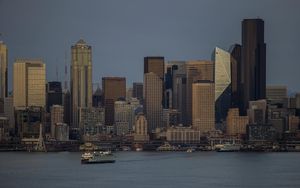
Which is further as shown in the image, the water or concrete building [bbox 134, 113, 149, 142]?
concrete building [bbox 134, 113, 149, 142]

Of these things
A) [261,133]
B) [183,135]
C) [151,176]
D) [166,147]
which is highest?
[261,133]

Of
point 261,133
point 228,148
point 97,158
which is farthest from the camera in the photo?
point 261,133

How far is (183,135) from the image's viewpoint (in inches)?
3866

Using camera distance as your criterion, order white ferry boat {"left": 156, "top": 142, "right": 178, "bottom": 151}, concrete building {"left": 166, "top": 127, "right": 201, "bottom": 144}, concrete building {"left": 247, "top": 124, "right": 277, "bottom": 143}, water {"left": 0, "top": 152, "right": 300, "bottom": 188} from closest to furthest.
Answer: water {"left": 0, "top": 152, "right": 300, "bottom": 188}, white ferry boat {"left": 156, "top": 142, "right": 178, "bottom": 151}, concrete building {"left": 247, "top": 124, "right": 277, "bottom": 143}, concrete building {"left": 166, "top": 127, "right": 201, "bottom": 144}

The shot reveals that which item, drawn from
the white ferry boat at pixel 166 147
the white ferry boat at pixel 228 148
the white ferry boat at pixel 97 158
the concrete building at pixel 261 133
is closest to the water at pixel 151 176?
the white ferry boat at pixel 97 158

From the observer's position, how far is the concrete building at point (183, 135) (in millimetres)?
97812

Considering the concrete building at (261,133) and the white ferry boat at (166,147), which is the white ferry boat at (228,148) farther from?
the white ferry boat at (166,147)

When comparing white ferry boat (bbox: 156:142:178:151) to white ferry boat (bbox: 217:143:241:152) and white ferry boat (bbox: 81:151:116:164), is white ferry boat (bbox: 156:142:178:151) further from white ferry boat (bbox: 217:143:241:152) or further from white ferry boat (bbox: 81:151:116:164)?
white ferry boat (bbox: 81:151:116:164)

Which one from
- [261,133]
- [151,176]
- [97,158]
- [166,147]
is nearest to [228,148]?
[166,147]

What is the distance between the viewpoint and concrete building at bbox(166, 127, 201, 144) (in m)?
97.8

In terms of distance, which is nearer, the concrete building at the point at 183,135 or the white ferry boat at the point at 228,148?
the white ferry boat at the point at 228,148

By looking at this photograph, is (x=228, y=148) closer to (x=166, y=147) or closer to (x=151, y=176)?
(x=166, y=147)

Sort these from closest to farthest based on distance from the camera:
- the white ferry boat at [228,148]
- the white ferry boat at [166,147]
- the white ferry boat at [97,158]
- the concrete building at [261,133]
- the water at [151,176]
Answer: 1. the water at [151,176]
2. the white ferry boat at [97,158]
3. the white ferry boat at [228,148]
4. the white ferry boat at [166,147]
5. the concrete building at [261,133]

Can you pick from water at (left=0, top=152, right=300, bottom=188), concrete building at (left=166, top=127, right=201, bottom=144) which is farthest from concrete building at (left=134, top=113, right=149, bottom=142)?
water at (left=0, top=152, right=300, bottom=188)
